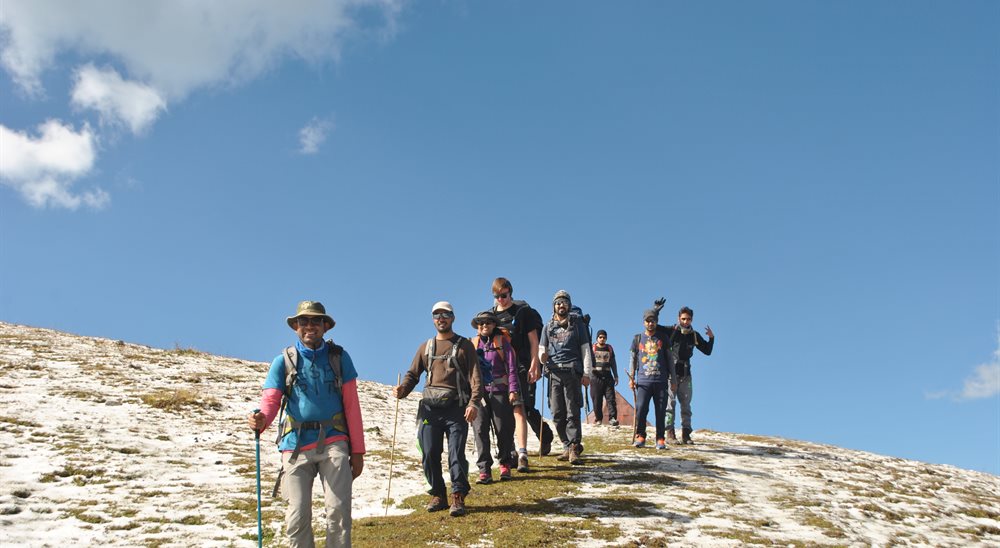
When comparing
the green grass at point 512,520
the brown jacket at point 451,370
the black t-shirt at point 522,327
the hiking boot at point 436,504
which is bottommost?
the green grass at point 512,520

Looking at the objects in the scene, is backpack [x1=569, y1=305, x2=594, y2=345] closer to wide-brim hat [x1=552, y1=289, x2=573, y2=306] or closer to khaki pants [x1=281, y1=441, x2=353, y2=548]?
wide-brim hat [x1=552, y1=289, x2=573, y2=306]

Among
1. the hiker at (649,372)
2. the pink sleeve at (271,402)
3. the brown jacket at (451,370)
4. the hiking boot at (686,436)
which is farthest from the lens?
the hiking boot at (686,436)

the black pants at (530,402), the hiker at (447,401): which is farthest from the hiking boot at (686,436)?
the hiker at (447,401)

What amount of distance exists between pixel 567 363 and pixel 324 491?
6.63 meters

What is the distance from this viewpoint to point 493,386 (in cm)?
1115

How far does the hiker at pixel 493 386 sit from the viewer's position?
11.1 metres

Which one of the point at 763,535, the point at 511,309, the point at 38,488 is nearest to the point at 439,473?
the point at 511,309

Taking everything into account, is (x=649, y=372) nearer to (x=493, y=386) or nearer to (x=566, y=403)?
(x=566, y=403)

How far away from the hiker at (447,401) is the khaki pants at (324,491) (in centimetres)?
221

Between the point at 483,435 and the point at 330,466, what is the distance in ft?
13.8

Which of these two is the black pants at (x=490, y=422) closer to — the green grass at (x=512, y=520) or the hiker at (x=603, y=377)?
the green grass at (x=512, y=520)

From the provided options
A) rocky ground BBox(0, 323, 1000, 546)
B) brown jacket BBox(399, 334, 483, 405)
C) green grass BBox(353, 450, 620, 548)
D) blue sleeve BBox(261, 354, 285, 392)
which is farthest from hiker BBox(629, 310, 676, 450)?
blue sleeve BBox(261, 354, 285, 392)

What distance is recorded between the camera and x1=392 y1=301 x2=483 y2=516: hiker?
367 inches

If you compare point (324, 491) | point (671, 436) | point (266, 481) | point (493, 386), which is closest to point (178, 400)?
point (266, 481)
